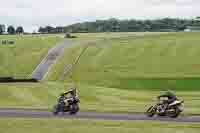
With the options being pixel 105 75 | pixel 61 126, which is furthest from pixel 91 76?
pixel 61 126

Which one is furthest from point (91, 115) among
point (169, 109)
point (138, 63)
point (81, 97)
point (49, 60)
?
point (49, 60)

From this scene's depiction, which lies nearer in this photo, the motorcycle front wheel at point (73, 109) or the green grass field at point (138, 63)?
the motorcycle front wheel at point (73, 109)

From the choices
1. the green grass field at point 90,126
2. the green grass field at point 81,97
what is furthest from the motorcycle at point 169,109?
the green grass field at point 81,97

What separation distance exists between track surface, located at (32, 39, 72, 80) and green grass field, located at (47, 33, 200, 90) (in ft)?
5.10

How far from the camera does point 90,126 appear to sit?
25891mm

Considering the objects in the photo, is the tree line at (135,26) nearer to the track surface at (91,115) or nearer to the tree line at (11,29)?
the tree line at (11,29)

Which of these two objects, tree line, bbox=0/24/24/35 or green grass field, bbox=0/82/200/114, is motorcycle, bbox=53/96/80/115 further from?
tree line, bbox=0/24/24/35

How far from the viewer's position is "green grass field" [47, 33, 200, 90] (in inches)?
2520

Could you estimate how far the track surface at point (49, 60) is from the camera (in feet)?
236

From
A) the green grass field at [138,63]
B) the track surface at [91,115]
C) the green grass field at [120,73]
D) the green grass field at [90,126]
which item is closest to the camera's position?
the green grass field at [90,126]

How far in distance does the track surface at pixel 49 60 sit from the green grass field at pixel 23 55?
953 mm

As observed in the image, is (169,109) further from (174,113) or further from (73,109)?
(73,109)

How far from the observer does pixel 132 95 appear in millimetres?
53031

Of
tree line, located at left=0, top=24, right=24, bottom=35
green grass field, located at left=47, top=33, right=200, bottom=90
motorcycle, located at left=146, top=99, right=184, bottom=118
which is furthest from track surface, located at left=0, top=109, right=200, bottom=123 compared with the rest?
tree line, located at left=0, top=24, right=24, bottom=35
